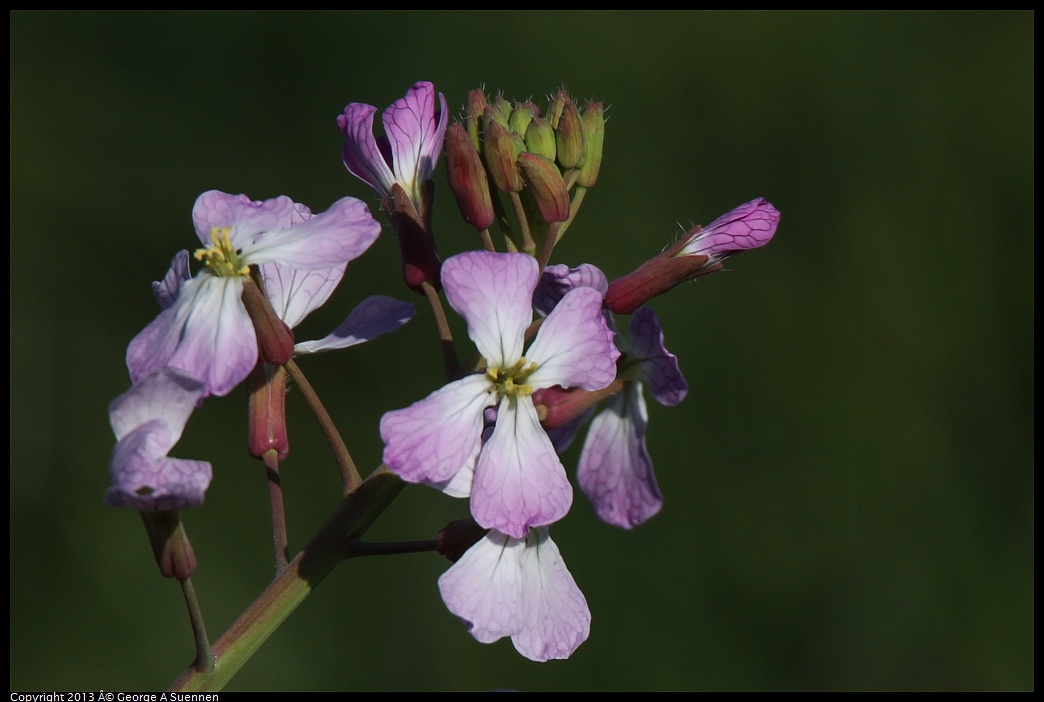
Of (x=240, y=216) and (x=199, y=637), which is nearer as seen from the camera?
(x=199, y=637)

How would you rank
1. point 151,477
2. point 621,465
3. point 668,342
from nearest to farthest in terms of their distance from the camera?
point 151,477
point 621,465
point 668,342

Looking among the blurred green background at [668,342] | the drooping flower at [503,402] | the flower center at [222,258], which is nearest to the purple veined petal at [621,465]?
the drooping flower at [503,402]

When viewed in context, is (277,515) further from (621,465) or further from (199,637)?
(621,465)

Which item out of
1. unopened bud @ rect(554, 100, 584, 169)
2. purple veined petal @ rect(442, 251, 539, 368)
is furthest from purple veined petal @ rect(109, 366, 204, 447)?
unopened bud @ rect(554, 100, 584, 169)

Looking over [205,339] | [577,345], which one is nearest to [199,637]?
[205,339]

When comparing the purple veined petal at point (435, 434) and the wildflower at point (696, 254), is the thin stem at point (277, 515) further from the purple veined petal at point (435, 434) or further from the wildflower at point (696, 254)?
the wildflower at point (696, 254)
